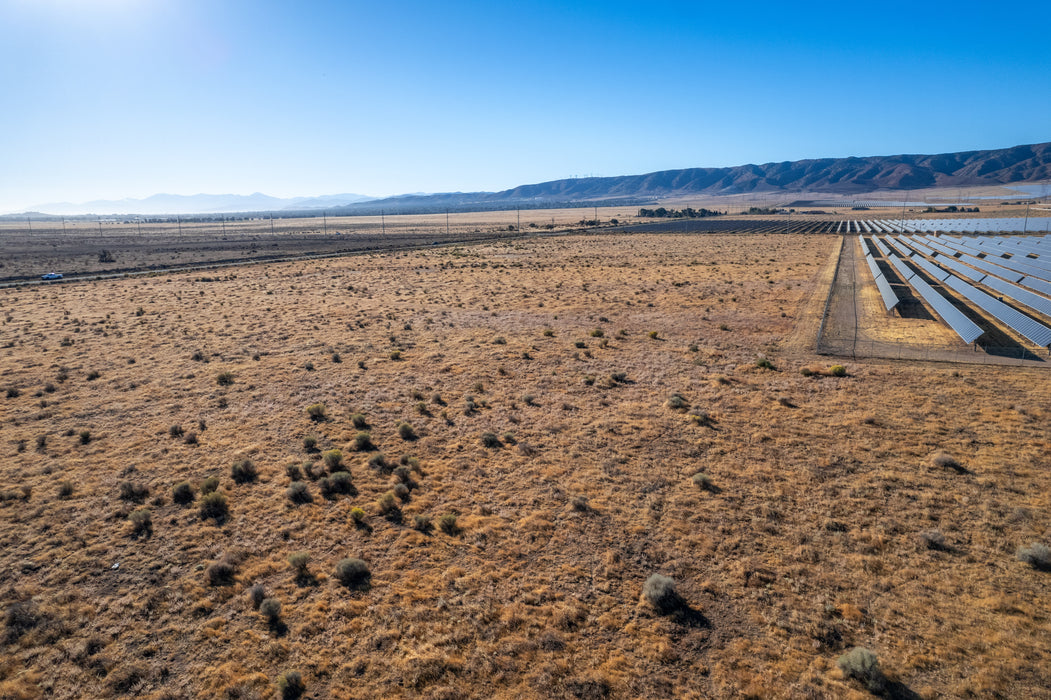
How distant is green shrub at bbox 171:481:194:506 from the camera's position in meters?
13.6

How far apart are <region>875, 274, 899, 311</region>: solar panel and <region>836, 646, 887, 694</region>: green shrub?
106 feet

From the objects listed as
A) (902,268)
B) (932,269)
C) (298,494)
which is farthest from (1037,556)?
(932,269)

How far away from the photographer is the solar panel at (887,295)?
1352 inches

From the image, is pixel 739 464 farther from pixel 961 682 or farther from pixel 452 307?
pixel 452 307

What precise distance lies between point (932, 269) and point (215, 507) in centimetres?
6422

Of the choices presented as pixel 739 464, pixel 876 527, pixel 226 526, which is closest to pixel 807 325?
pixel 739 464

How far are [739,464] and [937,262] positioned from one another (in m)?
62.8

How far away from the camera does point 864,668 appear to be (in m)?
8.00

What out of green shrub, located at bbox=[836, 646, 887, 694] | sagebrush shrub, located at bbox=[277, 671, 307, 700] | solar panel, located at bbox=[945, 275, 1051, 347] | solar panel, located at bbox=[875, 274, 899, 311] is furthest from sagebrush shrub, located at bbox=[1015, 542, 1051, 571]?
solar panel, located at bbox=[875, 274, 899, 311]

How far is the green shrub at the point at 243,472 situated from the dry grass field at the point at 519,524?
79mm

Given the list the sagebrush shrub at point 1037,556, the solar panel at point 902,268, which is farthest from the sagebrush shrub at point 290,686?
the solar panel at point 902,268

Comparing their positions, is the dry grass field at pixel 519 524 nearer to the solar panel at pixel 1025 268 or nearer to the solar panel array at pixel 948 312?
the solar panel array at pixel 948 312

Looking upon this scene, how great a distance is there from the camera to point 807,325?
103 feet

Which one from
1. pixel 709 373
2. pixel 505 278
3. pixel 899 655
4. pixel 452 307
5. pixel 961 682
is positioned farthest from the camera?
pixel 505 278
